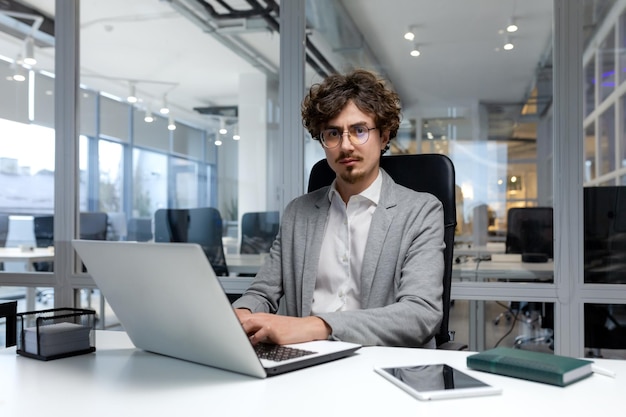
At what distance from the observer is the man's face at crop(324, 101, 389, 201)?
1672mm

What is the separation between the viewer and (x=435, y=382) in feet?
2.89

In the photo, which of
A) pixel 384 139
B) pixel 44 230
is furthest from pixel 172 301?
pixel 44 230

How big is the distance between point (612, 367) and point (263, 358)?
2.07ft

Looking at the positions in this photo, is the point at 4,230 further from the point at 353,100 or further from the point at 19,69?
the point at 353,100

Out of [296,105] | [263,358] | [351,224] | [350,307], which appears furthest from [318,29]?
[263,358]

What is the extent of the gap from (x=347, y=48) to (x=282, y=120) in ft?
1.62

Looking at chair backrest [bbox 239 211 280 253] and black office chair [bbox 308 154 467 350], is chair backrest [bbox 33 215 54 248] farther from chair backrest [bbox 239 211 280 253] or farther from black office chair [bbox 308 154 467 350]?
black office chair [bbox 308 154 467 350]

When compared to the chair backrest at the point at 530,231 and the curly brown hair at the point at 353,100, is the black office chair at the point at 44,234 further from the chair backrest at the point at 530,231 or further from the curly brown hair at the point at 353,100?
the chair backrest at the point at 530,231

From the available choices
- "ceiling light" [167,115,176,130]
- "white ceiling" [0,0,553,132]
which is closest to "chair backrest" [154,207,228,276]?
"ceiling light" [167,115,176,130]

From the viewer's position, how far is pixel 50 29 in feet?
10.2

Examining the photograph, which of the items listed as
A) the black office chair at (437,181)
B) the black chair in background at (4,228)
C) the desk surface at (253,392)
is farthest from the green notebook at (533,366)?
the black chair in background at (4,228)

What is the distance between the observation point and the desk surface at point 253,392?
79 cm

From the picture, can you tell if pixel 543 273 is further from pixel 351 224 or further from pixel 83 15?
pixel 83 15

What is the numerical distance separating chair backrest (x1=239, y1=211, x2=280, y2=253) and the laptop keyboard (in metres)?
1.73
